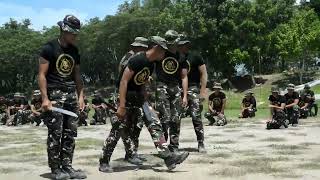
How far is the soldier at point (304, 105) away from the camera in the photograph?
715 inches

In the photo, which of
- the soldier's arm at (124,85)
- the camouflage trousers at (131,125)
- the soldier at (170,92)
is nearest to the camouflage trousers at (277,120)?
the soldier at (170,92)

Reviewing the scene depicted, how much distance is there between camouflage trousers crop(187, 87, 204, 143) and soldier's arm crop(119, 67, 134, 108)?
2369 millimetres

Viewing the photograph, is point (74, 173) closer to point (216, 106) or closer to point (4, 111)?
point (216, 106)

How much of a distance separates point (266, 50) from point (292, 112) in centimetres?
2928

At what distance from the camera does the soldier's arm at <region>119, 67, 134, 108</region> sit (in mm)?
7312

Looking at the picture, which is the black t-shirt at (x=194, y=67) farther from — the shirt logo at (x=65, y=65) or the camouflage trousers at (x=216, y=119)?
the camouflage trousers at (x=216, y=119)

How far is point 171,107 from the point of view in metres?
8.93

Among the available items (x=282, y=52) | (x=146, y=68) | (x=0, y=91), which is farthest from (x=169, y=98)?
(x=0, y=91)

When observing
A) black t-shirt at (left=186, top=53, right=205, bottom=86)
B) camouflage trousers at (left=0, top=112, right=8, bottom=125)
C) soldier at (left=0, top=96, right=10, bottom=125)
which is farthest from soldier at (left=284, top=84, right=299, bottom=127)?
camouflage trousers at (left=0, top=112, right=8, bottom=125)

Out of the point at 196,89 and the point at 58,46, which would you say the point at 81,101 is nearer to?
the point at 58,46

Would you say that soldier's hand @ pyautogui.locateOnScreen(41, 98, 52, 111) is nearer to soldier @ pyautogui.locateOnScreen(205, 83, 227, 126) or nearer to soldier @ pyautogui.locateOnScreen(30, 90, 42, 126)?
soldier @ pyautogui.locateOnScreen(205, 83, 227, 126)

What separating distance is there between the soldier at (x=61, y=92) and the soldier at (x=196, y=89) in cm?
271

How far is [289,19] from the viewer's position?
45375 mm

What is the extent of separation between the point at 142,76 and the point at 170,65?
1469mm
